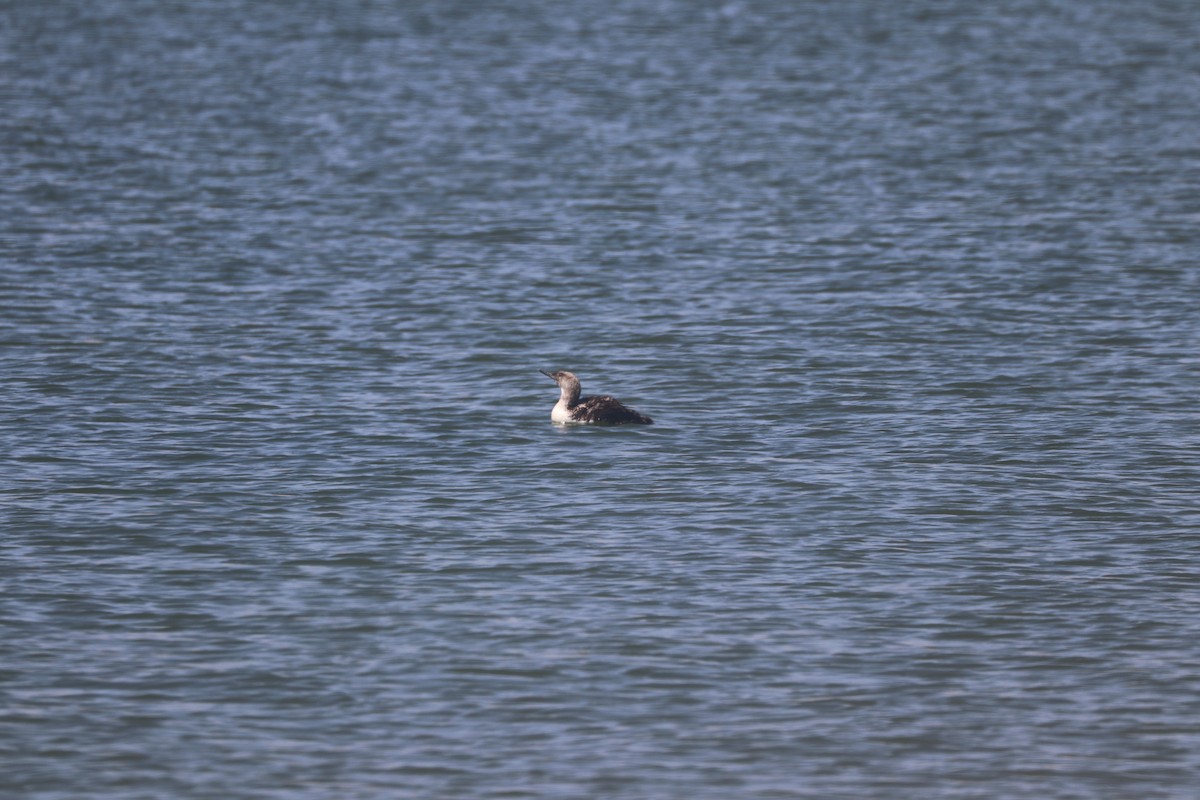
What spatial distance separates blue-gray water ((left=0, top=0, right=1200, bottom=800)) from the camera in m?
12.9

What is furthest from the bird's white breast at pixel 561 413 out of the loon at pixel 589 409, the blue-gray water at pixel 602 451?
the blue-gray water at pixel 602 451

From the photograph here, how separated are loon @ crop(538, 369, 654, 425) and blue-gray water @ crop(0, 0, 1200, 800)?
0.79ft

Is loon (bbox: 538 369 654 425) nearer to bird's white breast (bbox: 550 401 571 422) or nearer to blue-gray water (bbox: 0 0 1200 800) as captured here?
bird's white breast (bbox: 550 401 571 422)

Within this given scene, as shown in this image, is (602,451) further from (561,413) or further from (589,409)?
(561,413)

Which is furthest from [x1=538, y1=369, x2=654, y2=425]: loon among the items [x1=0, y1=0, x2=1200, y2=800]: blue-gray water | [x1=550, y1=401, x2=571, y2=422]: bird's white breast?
[x1=0, y1=0, x2=1200, y2=800]: blue-gray water

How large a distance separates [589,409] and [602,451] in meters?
0.89

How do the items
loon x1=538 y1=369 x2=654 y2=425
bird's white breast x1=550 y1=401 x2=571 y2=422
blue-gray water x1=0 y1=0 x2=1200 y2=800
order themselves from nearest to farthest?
blue-gray water x1=0 y1=0 x2=1200 y2=800, loon x1=538 y1=369 x2=654 y2=425, bird's white breast x1=550 y1=401 x2=571 y2=422

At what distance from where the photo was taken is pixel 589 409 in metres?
20.5

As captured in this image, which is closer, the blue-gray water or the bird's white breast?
the blue-gray water

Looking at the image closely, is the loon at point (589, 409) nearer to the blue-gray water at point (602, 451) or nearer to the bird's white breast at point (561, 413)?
the bird's white breast at point (561, 413)

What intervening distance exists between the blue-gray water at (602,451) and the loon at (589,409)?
0.24m

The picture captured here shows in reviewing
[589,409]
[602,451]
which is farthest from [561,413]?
[602,451]

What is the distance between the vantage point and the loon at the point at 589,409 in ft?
67.1

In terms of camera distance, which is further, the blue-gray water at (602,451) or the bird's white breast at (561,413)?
the bird's white breast at (561,413)
